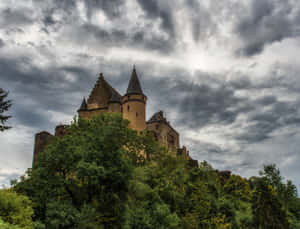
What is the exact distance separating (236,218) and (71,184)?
23817 millimetres

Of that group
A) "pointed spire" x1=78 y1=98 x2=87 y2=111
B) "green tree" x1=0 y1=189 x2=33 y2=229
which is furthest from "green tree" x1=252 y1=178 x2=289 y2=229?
"pointed spire" x1=78 y1=98 x2=87 y2=111

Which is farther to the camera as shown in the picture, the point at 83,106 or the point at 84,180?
the point at 83,106

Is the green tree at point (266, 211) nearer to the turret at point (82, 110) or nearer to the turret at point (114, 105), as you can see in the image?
the turret at point (114, 105)

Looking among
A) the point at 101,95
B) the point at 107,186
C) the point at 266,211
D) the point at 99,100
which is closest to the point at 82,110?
the point at 99,100

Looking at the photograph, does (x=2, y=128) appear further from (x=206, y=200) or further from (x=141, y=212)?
(x=206, y=200)

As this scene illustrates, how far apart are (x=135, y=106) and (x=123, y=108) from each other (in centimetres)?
250

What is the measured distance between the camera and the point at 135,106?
169ft

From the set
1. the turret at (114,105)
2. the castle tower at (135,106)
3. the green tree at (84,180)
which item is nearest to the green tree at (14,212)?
the green tree at (84,180)

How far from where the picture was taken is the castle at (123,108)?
51.2m

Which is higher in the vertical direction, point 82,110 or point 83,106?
point 83,106

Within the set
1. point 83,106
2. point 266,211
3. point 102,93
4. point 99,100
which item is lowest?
point 266,211

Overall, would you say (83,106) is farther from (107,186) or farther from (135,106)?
(107,186)

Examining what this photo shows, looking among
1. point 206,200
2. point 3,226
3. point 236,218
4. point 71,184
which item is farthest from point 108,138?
point 236,218

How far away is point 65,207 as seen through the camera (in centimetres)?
2362
